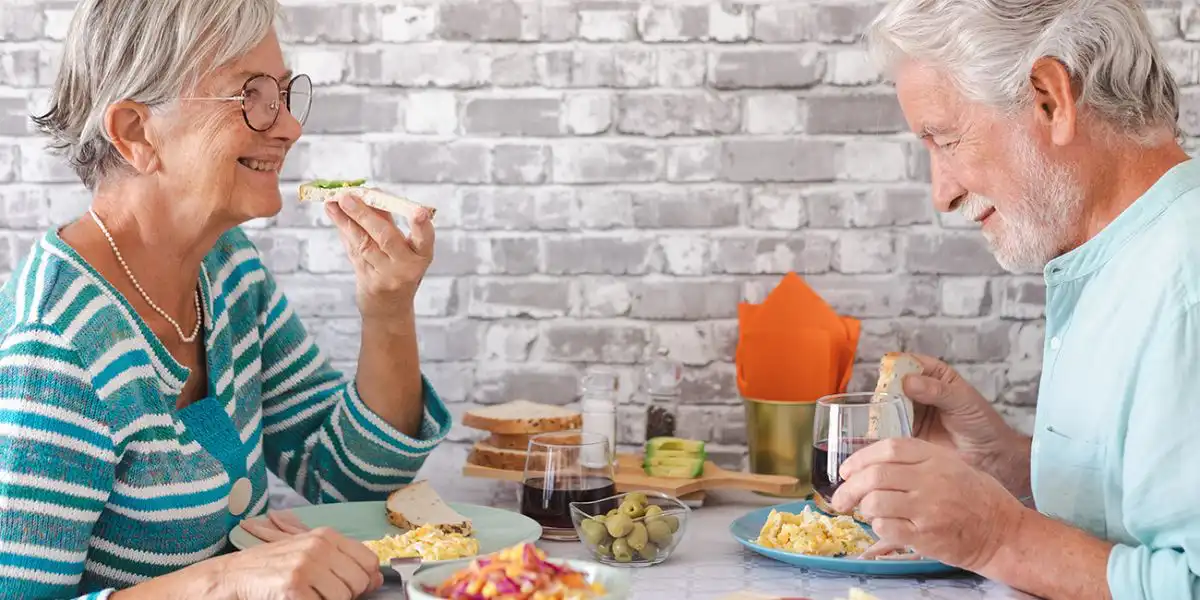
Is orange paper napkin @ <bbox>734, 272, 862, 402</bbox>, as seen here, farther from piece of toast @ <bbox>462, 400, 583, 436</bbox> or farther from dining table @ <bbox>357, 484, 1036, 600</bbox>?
dining table @ <bbox>357, 484, 1036, 600</bbox>

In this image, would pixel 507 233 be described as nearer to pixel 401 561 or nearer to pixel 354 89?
pixel 354 89

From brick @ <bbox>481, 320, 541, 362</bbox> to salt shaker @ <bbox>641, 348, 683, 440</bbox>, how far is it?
257mm

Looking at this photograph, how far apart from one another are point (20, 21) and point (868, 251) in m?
1.86

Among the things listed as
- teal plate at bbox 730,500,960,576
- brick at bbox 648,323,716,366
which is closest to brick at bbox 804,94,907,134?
brick at bbox 648,323,716,366

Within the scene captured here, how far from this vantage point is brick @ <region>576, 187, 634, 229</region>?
2559mm

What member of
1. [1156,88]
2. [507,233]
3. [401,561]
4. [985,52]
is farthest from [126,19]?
[1156,88]

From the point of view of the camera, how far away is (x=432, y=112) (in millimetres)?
2543

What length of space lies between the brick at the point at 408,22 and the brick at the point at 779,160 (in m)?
0.67

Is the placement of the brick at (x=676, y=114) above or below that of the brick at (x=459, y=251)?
above

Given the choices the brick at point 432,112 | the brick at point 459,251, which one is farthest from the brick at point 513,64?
the brick at point 459,251

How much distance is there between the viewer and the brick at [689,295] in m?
2.58

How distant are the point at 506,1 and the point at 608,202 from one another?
471 millimetres

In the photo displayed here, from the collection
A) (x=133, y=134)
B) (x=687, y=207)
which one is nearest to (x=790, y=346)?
(x=687, y=207)

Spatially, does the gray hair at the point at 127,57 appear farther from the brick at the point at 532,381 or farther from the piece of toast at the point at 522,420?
the brick at the point at 532,381
